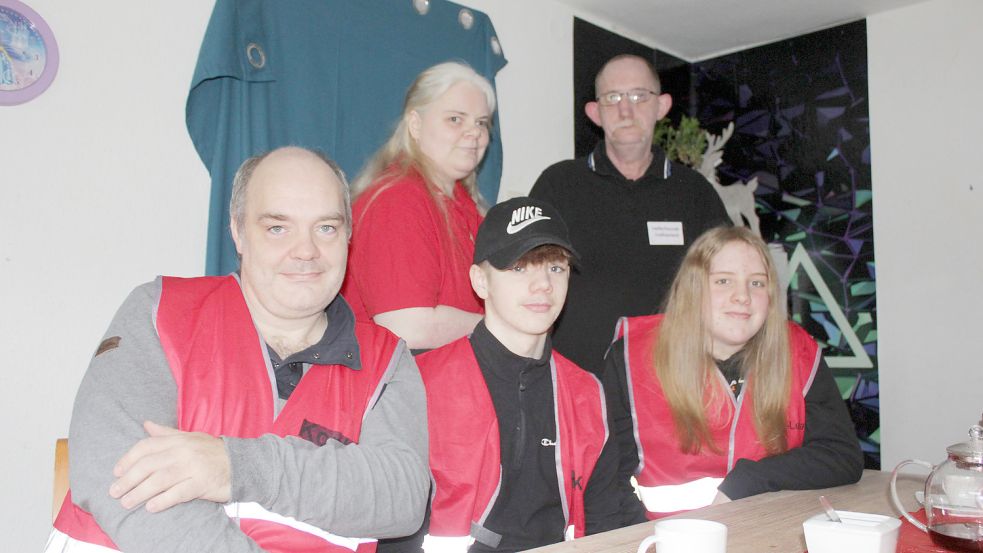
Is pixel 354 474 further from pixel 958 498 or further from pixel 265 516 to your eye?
pixel 958 498

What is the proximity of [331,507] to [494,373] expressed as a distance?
2.02 ft

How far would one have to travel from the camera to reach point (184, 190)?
267 cm

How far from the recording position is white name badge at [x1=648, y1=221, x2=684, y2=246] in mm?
2756

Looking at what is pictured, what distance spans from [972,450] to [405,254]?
1307mm

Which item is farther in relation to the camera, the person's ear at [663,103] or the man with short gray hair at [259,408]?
the person's ear at [663,103]

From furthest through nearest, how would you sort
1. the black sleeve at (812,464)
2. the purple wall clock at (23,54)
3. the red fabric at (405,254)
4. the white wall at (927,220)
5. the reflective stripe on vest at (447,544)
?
the white wall at (927,220)
the purple wall clock at (23,54)
the red fabric at (405,254)
the black sleeve at (812,464)
the reflective stripe on vest at (447,544)

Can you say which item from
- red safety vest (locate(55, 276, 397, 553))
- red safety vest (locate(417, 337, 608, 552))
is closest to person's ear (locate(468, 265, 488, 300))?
red safety vest (locate(417, 337, 608, 552))

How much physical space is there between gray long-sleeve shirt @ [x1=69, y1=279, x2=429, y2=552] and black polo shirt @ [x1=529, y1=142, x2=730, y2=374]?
1.34m

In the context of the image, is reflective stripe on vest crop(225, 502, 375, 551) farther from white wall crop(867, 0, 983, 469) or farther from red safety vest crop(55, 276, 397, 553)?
white wall crop(867, 0, 983, 469)

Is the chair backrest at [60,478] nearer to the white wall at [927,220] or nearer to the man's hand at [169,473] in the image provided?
the man's hand at [169,473]

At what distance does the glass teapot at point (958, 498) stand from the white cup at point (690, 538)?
1.29 feet

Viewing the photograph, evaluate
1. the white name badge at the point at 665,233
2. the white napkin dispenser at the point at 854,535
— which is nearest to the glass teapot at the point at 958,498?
the white napkin dispenser at the point at 854,535

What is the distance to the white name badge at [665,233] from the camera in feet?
9.04

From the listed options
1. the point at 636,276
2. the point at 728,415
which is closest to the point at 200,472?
the point at 728,415
